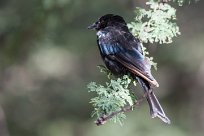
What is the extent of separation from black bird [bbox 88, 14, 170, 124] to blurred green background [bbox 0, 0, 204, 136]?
8.86 ft

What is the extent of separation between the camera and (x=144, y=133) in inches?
302

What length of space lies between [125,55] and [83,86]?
4.43 meters

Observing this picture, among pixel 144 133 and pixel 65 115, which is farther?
pixel 65 115

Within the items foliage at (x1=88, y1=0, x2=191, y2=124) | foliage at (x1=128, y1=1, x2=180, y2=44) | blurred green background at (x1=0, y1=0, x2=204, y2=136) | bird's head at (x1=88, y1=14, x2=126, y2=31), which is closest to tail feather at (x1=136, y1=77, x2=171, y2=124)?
foliage at (x1=88, y1=0, x2=191, y2=124)

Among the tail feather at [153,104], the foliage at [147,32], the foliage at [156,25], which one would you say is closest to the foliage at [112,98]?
the foliage at [147,32]

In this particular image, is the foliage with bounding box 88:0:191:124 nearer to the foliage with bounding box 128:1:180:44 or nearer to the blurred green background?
the foliage with bounding box 128:1:180:44

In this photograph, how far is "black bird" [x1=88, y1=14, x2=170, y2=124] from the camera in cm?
432

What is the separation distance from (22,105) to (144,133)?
1.93 meters

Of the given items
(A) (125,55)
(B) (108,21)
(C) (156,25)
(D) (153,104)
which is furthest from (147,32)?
(D) (153,104)

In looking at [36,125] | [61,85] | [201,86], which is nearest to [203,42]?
[201,86]

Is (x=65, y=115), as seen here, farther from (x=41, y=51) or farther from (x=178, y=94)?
(x=178, y=94)

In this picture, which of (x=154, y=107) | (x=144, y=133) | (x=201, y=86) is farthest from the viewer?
(x=201, y=86)

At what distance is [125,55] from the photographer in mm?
4645

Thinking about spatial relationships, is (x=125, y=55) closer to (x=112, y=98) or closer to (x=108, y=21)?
(x=108, y=21)
